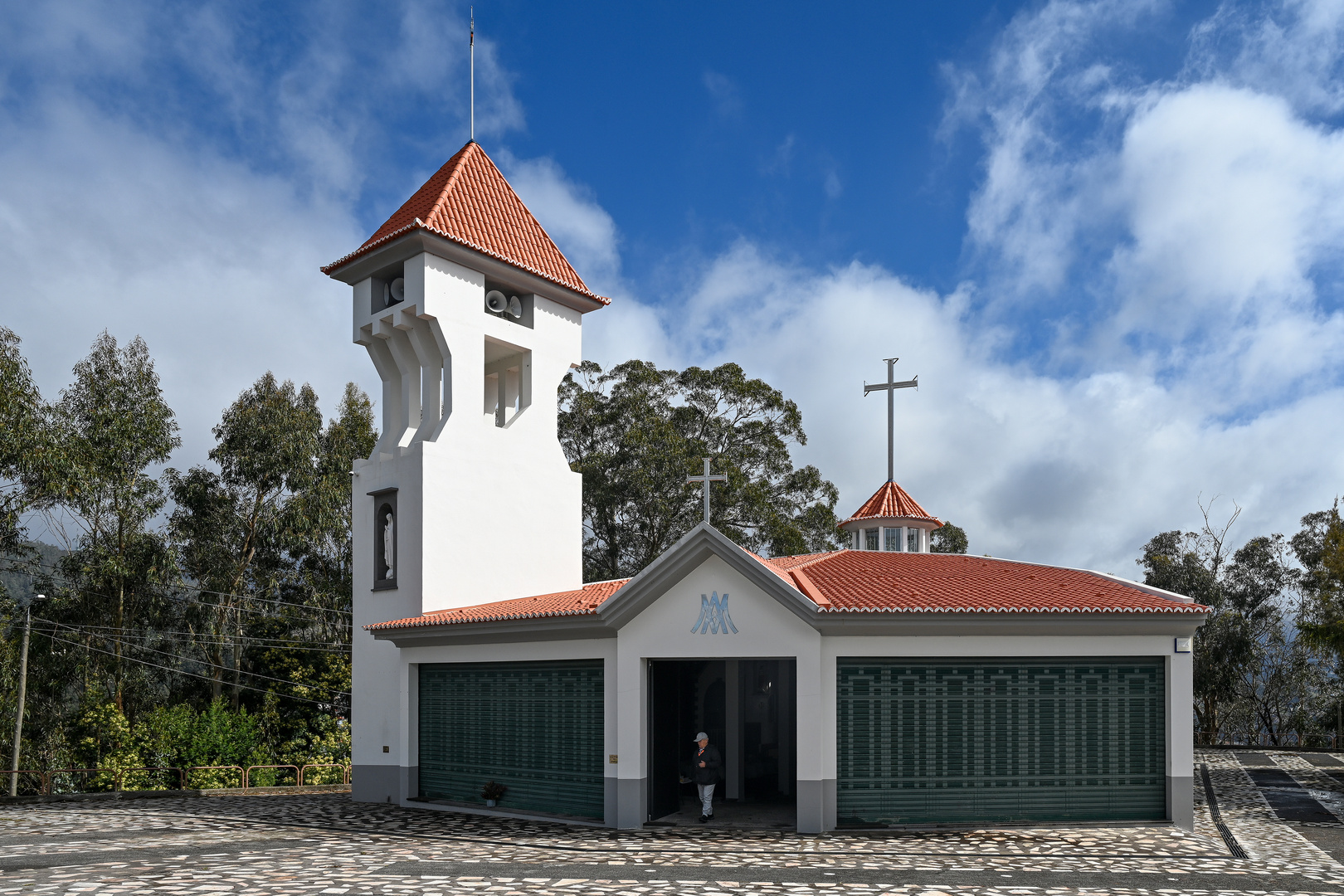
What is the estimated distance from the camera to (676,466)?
38.9 meters

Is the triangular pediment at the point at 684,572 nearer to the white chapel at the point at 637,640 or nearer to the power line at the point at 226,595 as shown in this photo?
the white chapel at the point at 637,640

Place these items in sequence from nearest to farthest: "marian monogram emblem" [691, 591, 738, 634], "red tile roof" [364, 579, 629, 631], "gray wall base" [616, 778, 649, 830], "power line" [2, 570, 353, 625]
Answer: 1. "marian monogram emblem" [691, 591, 738, 634]
2. "gray wall base" [616, 778, 649, 830]
3. "red tile roof" [364, 579, 629, 631]
4. "power line" [2, 570, 353, 625]

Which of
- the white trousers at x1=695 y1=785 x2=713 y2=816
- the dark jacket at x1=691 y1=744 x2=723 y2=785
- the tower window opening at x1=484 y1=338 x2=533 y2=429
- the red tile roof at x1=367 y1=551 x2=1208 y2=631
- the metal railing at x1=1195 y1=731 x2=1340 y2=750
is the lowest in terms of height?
the metal railing at x1=1195 y1=731 x2=1340 y2=750

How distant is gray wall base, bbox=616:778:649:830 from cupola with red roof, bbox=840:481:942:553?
9459 millimetres

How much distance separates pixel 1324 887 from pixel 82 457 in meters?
33.5

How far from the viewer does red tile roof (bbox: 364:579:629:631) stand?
17.4 meters

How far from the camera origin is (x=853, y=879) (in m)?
12.2

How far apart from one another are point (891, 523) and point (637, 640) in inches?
377

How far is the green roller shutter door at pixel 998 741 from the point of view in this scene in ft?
51.1

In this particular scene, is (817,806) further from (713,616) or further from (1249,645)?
(1249,645)

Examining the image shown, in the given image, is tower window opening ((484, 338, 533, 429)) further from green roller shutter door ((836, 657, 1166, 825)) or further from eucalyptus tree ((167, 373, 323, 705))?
eucalyptus tree ((167, 373, 323, 705))

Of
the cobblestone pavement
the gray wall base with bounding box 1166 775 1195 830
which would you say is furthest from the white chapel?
the cobblestone pavement

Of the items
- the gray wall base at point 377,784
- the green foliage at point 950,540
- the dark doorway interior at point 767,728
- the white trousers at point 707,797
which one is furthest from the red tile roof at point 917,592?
the green foliage at point 950,540

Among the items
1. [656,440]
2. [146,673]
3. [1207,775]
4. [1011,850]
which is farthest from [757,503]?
[1011,850]
